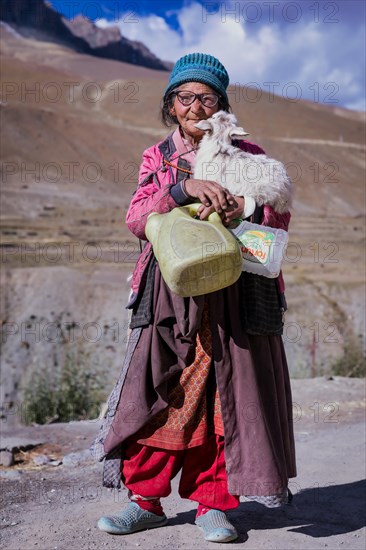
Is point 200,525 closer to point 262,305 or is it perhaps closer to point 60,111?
point 262,305

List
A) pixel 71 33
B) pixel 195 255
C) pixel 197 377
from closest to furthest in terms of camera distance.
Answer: pixel 195 255 → pixel 197 377 → pixel 71 33

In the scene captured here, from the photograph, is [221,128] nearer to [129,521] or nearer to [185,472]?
[185,472]

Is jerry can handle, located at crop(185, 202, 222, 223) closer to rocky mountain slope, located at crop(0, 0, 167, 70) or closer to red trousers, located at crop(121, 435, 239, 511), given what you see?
red trousers, located at crop(121, 435, 239, 511)

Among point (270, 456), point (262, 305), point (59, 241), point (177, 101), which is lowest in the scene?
point (270, 456)

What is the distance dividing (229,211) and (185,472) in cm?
107

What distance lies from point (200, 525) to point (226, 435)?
477 mm

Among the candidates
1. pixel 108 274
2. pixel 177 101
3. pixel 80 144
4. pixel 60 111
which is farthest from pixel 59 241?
pixel 60 111

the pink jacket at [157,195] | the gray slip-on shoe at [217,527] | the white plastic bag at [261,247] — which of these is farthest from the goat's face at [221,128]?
the gray slip-on shoe at [217,527]

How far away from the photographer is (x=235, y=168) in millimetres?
2729

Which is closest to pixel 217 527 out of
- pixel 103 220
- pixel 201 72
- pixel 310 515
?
pixel 310 515

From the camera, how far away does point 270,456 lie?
2785mm

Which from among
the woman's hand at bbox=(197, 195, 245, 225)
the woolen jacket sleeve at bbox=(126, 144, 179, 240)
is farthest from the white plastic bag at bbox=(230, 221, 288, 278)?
the woolen jacket sleeve at bbox=(126, 144, 179, 240)

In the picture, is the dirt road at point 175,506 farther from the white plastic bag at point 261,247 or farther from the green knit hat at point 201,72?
the green knit hat at point 201,72

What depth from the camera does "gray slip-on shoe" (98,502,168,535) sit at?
9.75 ft
